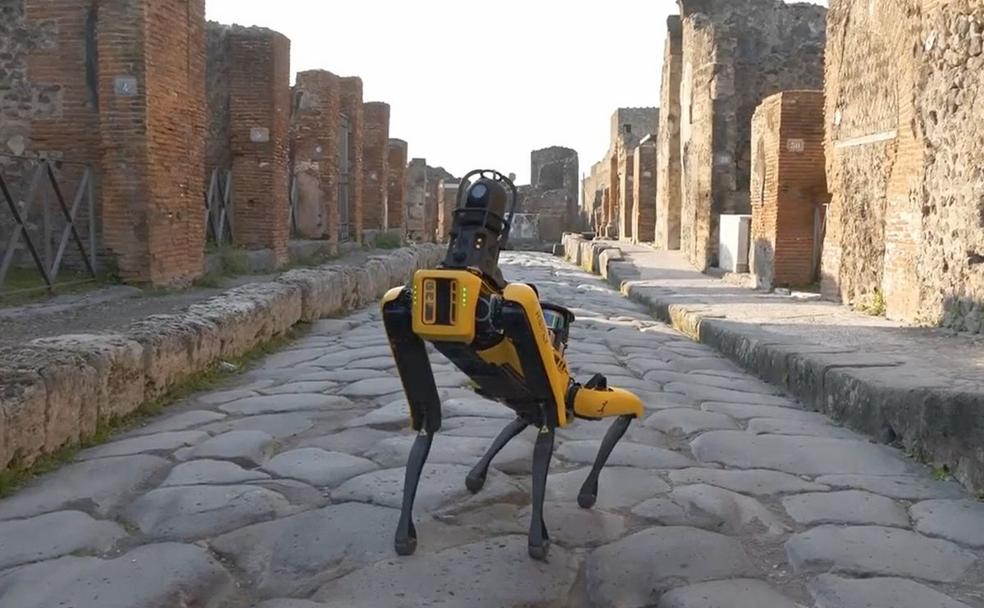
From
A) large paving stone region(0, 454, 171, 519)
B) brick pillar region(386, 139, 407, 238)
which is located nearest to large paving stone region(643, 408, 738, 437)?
large paving stone region(0, 454, 171, 519)

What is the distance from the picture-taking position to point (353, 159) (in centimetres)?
1705

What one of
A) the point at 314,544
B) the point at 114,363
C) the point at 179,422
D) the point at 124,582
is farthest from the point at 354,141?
the point at 124,582

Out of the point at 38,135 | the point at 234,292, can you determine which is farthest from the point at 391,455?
the point at 38,135

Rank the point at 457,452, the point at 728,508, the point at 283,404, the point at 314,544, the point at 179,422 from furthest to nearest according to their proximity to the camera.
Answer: the point at 283,404, the point at 179,422, the point at 457,452, the point at 728,508, the point at 314,544

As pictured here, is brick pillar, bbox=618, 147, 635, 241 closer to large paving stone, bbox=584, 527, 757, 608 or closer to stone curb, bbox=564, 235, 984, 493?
stone curb, bbox=564, 235, 984, 493

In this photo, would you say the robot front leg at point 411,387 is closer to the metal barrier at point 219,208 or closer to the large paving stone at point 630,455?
the large paving stone at point 630,455

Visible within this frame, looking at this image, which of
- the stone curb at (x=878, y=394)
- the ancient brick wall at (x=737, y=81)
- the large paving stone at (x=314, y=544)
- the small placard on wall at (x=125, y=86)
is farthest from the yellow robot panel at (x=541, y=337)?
the ancient brick wall at (x=737, y=81)

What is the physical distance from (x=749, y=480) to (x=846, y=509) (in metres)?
0.42

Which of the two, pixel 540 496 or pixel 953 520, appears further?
pixel 953 520

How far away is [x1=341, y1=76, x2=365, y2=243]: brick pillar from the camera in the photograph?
16.8 metres

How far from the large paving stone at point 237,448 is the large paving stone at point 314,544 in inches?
30.4

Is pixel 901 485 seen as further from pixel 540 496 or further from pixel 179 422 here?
pixel 179 422

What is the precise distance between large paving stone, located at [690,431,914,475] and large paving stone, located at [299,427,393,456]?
1.37 meters

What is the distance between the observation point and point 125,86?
8211 mm
